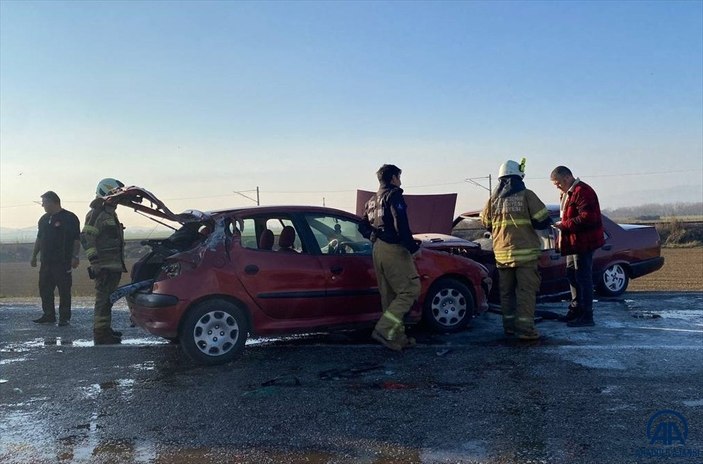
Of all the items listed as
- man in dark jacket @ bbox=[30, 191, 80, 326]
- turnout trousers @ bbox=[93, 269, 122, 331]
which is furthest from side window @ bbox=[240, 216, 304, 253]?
man in dark jacket @ bbox=[30, 191, 80, 326]

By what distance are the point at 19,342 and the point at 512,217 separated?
20.0ft

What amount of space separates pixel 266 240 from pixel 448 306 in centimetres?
221

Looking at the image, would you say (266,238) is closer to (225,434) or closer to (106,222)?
(106,222)

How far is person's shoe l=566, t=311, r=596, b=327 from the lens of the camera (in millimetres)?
7525

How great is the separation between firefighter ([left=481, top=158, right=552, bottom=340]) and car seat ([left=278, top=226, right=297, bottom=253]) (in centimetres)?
226

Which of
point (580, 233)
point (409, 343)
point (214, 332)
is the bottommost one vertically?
point (409, 343)

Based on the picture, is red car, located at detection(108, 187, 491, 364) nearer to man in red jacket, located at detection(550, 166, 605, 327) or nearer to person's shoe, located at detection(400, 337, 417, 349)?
person's shoe, located at detection(400, 337, 417, 349)

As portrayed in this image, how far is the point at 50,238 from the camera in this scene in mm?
8984

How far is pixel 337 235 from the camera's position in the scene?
699cm

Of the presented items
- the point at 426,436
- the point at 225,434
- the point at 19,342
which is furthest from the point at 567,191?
the point at 19,342

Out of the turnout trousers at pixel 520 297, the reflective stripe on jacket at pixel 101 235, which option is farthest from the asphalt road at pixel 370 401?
the reflective stripe on jacket at pixel 101 235

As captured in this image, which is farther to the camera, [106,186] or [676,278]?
[676,278]

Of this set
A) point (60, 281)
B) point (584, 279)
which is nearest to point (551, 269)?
point (584, 279)

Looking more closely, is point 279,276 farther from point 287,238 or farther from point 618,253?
point 618,253
